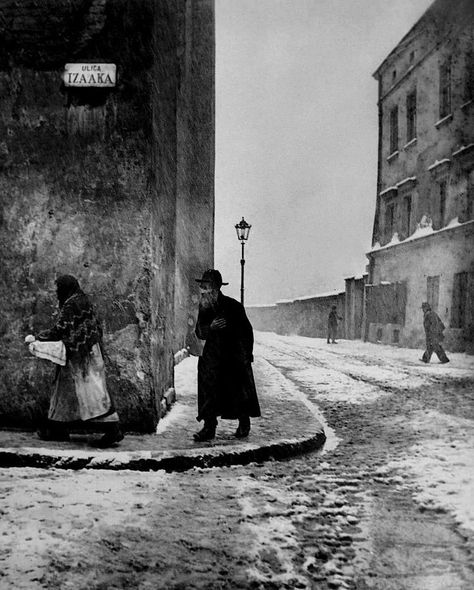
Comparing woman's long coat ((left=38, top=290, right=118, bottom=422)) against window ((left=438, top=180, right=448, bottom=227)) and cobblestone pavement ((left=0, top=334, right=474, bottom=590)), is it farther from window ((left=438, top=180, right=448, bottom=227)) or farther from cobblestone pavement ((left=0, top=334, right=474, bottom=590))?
window ((left=438, top=180, right=448, bottom=227))

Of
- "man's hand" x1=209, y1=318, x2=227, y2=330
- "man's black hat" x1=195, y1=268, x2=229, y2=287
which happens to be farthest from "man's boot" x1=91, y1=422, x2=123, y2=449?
"man's black hat" x1=195, y1=268, x2=229, y2=287

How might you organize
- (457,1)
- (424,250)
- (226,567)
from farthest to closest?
(424,250) < (457,1) < (226,567)

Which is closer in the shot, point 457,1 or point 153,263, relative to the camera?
point 457,1

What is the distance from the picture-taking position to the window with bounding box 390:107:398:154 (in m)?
25.6

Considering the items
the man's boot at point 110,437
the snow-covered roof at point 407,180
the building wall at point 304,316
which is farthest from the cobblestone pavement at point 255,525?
the building wall at point 304,316

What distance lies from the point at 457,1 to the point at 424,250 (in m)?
20.0

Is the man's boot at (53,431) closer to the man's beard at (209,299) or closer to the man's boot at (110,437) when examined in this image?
the man's boot at (110,437)

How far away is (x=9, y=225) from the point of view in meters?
5.80

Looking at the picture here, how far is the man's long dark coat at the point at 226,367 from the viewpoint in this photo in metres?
5.40

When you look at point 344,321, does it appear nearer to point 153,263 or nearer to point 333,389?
point 333,389

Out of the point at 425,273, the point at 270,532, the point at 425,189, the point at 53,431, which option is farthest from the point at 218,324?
the point at 425,189

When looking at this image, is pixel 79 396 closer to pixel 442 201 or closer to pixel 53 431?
pixel 53 431

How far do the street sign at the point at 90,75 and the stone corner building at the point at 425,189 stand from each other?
1586cm

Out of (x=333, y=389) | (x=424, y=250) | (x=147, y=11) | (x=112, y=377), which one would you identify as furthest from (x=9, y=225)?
(x=424, y=250)
